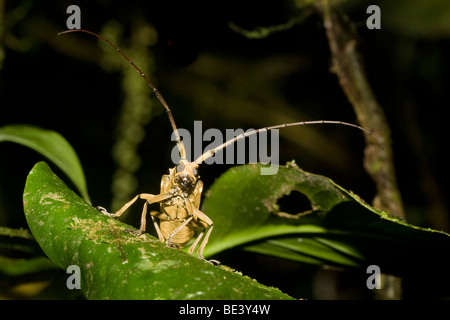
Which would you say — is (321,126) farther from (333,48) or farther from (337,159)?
(333,48)

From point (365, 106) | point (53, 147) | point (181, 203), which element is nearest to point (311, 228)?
point (181, 203)

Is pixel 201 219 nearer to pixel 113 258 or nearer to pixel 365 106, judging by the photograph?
pixel 113 258

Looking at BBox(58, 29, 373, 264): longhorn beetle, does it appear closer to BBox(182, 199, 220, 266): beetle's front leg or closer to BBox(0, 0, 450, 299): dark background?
BBox(182, 199, 220, 266): beetle's front leg

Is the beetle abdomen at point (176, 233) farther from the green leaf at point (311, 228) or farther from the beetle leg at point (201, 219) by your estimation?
the green leaf at point (311, 228)

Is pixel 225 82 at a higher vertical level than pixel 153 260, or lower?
higher

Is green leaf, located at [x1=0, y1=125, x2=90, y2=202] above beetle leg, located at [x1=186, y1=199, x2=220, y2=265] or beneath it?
above

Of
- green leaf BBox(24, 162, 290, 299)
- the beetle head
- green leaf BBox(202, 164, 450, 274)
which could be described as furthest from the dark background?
green leaf BBox(24, 162, 290, 299)

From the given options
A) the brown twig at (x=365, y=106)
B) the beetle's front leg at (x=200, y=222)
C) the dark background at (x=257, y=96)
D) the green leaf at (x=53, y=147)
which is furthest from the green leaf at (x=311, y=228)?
the dark background at (x=257, y=96)
